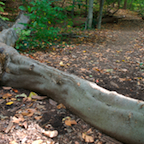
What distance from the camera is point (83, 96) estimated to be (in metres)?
1.71

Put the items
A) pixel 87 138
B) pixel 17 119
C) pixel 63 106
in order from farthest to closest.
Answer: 1. pixel 63 106
2. pixel 17 119
3. pixel 87 138

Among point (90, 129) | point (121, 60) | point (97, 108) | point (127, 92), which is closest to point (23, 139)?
point (90, 129)

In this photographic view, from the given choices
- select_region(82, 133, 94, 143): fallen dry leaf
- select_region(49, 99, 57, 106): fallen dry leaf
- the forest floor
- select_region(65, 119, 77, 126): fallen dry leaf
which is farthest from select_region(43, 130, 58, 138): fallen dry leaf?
select_region(49, 99, 57, 106): fallen dry leaf

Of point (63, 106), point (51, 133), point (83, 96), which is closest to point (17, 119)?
point (51, 133)

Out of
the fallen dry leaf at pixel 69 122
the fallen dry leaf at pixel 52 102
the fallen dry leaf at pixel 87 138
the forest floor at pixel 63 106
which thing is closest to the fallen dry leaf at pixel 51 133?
the forest floor at pixel 63 106

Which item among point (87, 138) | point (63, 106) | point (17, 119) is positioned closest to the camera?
point (87, 138)

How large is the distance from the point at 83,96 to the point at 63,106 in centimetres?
38

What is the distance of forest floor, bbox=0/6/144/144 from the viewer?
1.48 metres

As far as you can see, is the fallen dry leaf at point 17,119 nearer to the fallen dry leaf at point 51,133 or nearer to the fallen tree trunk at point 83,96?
the fallen dry leaf at point 51,133

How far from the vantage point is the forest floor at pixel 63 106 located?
148 centimetres

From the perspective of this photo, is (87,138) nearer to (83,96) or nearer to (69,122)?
(69,122)

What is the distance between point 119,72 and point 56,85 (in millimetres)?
1748

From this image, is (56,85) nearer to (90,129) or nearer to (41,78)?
(41,78)

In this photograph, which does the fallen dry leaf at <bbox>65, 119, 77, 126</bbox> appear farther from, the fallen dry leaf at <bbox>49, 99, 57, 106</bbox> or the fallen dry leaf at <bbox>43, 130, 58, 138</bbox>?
the fallen dry leaf at <bbox>49, 99, 57, 106</bbox>
